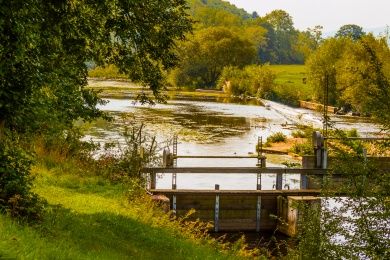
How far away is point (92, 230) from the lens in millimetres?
12023

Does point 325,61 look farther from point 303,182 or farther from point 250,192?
point 250,192

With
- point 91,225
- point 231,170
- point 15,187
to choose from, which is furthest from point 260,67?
point 15,187

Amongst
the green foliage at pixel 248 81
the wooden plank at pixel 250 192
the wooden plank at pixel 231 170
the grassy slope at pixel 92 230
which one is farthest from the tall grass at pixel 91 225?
the green foliage at pixel 248 81

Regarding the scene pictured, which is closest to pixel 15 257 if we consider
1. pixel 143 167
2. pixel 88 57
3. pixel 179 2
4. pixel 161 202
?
pixel 88 57

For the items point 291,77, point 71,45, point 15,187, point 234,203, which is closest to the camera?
point 15,187

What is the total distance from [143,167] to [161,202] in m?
4.12

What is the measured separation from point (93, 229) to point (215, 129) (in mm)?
48163

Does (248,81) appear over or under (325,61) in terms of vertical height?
under

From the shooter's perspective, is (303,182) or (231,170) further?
(303,182)

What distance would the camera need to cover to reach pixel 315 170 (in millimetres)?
26000

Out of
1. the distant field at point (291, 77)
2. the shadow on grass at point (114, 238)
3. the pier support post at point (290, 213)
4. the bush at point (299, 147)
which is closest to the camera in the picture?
the shadow on grass at point (114, 238)

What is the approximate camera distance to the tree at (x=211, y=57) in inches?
5679

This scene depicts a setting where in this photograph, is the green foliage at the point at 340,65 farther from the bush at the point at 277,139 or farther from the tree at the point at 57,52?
the tree at the point at 57,52

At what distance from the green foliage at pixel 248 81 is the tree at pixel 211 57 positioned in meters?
9.94
